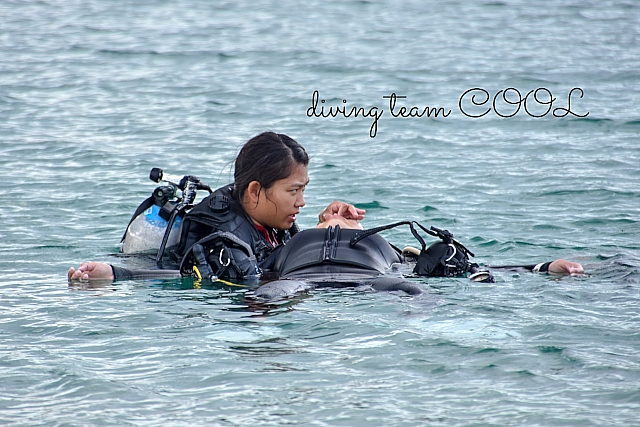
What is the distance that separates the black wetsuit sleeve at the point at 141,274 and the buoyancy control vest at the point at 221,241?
0.40ft

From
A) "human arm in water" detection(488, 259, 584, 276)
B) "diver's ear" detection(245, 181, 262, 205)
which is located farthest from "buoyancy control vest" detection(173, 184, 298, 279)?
"human arm in water" detection(488, 259, 584, 276)

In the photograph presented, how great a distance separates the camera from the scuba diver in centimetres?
584

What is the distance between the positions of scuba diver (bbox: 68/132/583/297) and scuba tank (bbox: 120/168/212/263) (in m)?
0.11

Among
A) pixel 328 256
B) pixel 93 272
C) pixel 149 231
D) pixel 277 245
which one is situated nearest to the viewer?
pixel 328 256

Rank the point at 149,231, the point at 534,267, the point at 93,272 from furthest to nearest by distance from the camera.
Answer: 1. the point at 149,231
2. the point at 534,267
3. the point at 93,272

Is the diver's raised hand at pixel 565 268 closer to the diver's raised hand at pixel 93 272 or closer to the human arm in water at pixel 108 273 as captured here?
the human arm in water at pixel 108 273

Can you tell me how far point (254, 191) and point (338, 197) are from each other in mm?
3563

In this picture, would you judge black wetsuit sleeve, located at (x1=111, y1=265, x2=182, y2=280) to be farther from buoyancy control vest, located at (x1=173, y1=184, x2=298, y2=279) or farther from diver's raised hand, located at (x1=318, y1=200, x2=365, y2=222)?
diver's raised hand, located at (x1=318, y1=200, x2=365, y2=222)

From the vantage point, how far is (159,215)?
6.72 m

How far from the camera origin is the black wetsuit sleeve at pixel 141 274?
6051mm

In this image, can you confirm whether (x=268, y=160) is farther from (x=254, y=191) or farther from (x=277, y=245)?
(x=277, y=245)

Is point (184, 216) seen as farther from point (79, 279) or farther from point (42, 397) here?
point (42, 397)

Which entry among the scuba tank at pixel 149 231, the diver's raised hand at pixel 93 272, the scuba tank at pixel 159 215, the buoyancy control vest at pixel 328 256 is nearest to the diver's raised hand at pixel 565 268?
the buoyancy control vest at pixel 328 256

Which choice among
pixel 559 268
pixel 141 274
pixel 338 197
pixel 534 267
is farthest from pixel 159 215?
pixel 338 197
